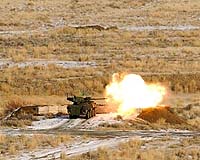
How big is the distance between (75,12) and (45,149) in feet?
159

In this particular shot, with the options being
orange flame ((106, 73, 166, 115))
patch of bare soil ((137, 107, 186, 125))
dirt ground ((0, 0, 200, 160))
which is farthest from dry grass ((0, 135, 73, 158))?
orange flame ((106, 73, 166, 115))

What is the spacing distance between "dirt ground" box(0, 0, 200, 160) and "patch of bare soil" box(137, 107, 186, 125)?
4 centimetres

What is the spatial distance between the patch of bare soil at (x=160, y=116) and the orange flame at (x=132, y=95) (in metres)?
1.46

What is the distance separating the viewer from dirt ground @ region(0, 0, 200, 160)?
79.7 ft

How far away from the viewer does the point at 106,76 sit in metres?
41.1

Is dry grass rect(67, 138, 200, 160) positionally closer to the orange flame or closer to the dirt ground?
the dirt ground

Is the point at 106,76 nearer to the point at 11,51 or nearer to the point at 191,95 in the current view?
the point at 191,95

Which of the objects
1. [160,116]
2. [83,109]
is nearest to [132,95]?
[83,109]

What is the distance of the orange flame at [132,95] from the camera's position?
33.7 meters

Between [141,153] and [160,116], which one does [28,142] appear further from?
[160,116]

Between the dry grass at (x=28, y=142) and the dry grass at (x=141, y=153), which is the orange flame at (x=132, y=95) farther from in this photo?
the dry grass at (x=141, y=153)

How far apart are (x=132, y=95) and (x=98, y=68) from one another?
30.0ft

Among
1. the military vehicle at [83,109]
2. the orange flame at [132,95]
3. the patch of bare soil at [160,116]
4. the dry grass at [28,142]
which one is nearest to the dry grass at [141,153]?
the dry grass at [28,142]

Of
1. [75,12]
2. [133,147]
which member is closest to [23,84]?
[133,147]
